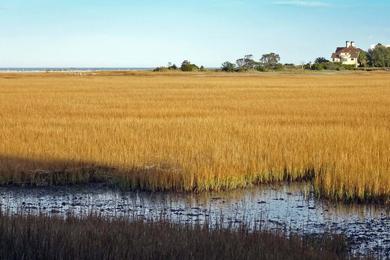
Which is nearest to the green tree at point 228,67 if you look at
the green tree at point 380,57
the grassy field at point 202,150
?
the green tree at point 380,57

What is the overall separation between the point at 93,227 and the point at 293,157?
732 cm

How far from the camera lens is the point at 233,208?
32.6 ft

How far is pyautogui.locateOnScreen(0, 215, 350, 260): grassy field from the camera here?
6230 millimetres

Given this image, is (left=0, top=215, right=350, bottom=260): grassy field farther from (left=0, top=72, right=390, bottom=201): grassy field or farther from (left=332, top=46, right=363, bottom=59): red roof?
(left=332, top=46, right=363, bottom=59): red roof

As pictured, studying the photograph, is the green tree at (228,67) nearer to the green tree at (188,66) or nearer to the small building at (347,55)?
the green tree at (188,66)

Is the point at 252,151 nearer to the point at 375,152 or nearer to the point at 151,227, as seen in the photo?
the point at 375,152

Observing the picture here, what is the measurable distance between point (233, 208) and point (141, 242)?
3598 millimetres

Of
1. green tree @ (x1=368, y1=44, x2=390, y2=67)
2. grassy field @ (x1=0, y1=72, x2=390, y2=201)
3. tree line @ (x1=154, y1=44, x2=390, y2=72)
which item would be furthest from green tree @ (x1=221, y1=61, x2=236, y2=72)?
grassy field @ (x1=0, y1=72, x2=390, y2=201)

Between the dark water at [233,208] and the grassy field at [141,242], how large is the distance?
1.09 m

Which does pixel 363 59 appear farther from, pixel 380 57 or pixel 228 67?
pixel 228 67

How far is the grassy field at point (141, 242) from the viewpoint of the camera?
6.23 metres

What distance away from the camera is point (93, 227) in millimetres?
7074

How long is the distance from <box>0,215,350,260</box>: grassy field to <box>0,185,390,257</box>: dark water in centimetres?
109

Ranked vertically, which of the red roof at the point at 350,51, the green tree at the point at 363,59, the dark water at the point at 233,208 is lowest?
the dark water at the point at 233,208
